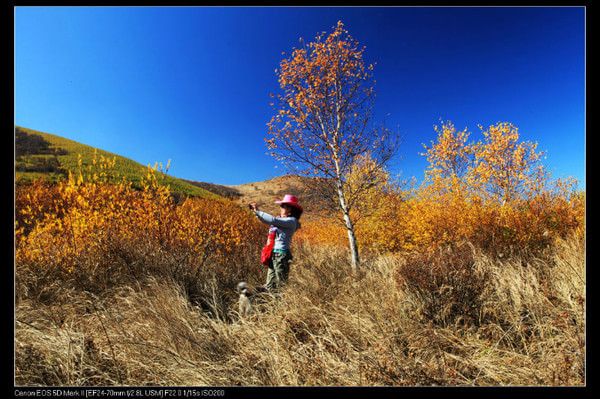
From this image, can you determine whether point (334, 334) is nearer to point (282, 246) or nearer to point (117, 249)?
point (282, 246)

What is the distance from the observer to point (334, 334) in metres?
3.20

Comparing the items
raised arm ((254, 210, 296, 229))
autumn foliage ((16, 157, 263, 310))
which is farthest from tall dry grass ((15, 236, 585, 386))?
raised arm ((254, 210, 296, 229))

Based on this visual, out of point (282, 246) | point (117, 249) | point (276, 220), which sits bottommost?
point (117, 249)

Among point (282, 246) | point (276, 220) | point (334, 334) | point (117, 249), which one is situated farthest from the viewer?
point (117, 249)

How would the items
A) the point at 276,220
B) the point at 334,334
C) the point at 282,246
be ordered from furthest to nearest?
1. the point at 282,246
2. the point at 276,220
3. the point at 334,334

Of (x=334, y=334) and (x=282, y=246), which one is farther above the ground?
(x=282, y=246)

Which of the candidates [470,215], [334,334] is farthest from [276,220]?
[470,215]

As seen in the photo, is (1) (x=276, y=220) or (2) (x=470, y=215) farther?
(2) (x=470, y=215)

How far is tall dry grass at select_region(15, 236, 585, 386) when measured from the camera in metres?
2.44

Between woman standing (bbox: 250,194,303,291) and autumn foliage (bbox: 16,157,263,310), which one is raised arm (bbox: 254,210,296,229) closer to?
woman standing (bbox: 250,194,303,291)

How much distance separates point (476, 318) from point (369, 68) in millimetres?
5913
